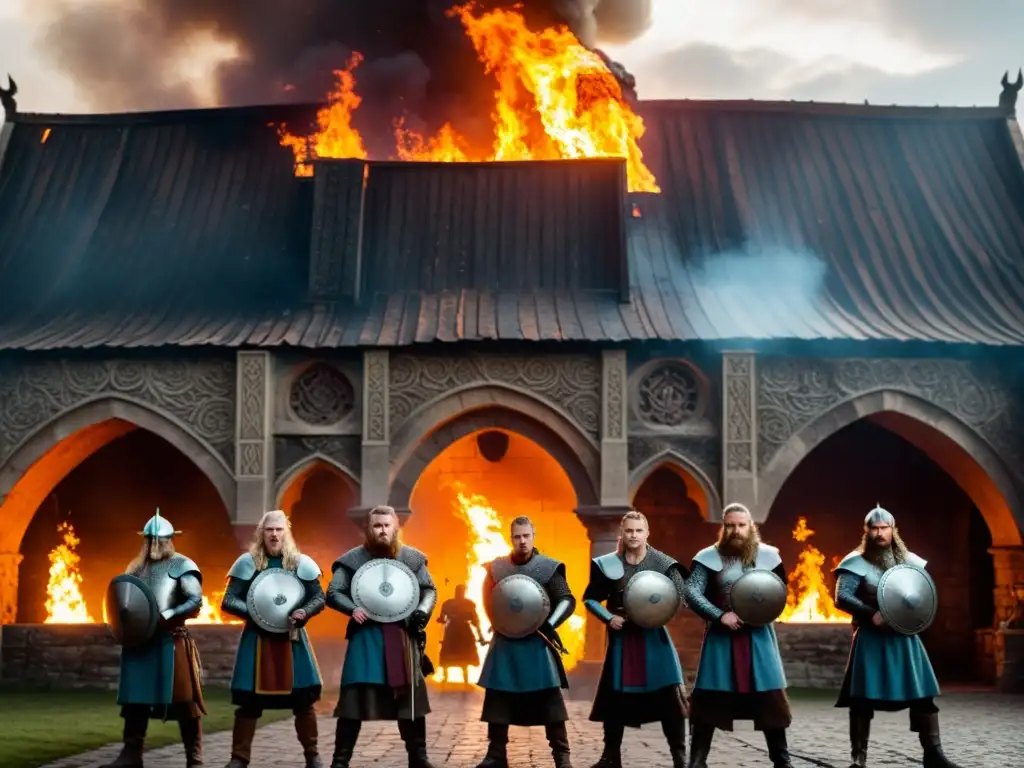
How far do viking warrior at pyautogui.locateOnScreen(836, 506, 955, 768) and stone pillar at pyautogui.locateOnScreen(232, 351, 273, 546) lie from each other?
31.3 feet

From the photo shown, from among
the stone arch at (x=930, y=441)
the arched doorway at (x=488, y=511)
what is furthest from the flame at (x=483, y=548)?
the stone arch at (x=930, y=441)

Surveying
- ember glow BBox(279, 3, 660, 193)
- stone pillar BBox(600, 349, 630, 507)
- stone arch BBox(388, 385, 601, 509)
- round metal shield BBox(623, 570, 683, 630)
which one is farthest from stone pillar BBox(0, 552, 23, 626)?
round metal shield BBox(623, 570, 683, 630)

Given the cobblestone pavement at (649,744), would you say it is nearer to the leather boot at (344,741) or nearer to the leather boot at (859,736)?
the leather boot at (859,736)

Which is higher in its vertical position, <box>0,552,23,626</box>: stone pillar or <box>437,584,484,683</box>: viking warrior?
<box>0,552,23,626</box>: stone pillar

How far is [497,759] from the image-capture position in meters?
10.5

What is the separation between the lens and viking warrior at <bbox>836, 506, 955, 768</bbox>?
10.2 meters

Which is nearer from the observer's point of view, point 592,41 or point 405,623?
point 405,623

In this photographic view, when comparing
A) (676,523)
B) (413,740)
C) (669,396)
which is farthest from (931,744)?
(676,523)

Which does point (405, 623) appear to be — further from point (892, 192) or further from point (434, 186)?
point (892, 192)

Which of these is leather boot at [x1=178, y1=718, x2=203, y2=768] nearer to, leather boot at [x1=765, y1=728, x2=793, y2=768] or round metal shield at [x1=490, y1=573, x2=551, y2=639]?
round metal shield at [x1=490, y1=573, x2=551, y2=639]

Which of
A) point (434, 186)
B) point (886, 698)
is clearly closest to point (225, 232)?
point (434, 186)

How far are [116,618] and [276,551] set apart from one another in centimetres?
112

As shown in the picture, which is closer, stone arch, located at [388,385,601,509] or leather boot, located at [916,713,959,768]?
leather boot, located at [916,713,959,768]

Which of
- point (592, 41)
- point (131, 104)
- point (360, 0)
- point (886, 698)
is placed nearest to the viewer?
point (886, 698)
